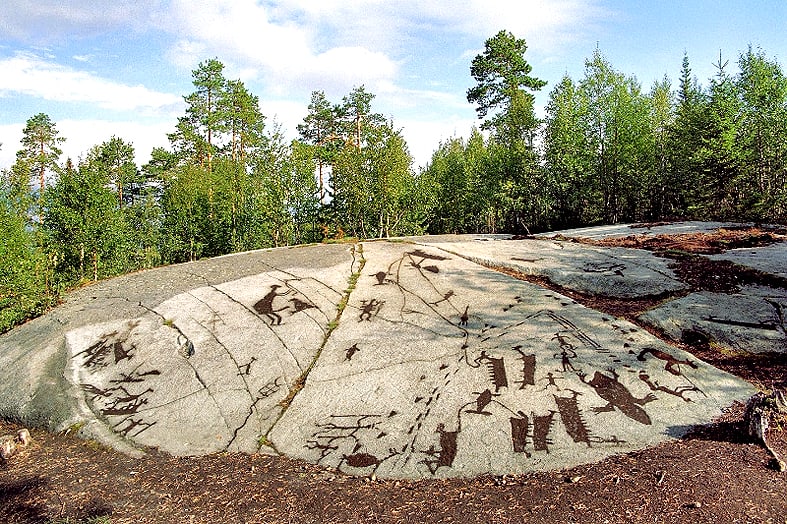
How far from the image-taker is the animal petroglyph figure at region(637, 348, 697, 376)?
5488 millimetres

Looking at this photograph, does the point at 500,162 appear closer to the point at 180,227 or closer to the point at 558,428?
the point at 180,227

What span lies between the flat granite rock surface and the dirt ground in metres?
0.22

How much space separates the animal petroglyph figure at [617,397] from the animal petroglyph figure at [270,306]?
4.00m

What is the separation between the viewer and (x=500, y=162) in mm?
22609

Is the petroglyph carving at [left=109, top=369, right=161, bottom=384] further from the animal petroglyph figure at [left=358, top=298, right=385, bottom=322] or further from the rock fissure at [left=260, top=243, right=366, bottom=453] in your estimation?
the animal petroglyph figure at [left=358, top=298, right=385, bottom=322]

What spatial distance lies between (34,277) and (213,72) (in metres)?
22.1

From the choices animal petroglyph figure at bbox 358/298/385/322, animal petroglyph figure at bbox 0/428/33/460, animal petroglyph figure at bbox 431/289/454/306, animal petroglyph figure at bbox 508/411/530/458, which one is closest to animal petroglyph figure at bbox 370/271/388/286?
animal petroglyph figure at bbox 358/298/385/322

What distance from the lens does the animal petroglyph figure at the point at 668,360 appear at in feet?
18.0

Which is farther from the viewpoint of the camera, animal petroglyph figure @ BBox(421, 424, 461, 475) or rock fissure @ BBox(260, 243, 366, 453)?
rock fissure @ BBox(260, 243, 366, 453)

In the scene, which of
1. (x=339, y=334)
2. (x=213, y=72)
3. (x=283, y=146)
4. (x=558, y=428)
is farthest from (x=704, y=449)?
(x=213, y=72)

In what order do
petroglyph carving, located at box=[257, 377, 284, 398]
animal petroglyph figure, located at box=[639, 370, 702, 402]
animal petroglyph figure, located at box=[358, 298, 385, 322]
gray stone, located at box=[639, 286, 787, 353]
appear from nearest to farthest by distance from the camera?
animal petroglyph figure, located at box=[639, 370, 702, 402]
petroglyph carving, located at box=[257, 377, 284, 398]
gray stone, located at box=[639, 286, 787, 353]
animal petroglyph figure, located at box=[358, 298, 385, 322]

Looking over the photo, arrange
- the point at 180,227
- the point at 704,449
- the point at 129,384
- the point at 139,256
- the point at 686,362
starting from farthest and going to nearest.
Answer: the point at 139,256, the point at 180,227, the point at 129,384, the point at 686,362, the point at 704,449

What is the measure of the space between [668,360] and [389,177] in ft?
35.7

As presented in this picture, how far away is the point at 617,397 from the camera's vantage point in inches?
201
